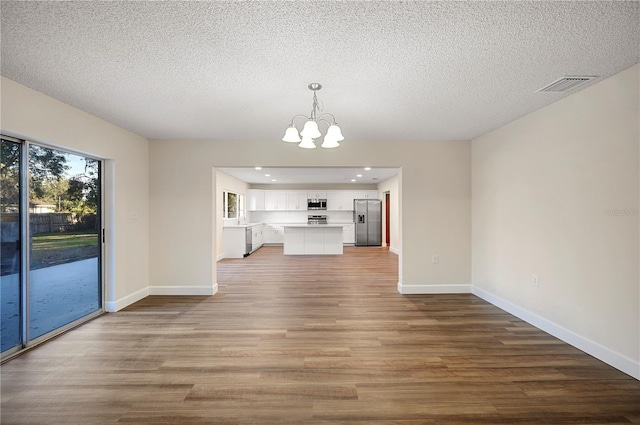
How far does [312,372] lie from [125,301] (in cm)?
297

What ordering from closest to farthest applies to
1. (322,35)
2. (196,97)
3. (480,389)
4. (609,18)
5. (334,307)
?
(609,18) → (322,35) → (480,389) → (196,97) → (334,307)

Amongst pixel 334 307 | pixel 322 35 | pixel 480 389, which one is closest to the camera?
pixel 322 35

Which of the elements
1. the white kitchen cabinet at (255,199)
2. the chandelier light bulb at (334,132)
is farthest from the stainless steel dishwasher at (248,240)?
the chandelier light bulb at (334,132)

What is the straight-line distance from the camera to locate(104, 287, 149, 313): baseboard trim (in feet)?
12.0

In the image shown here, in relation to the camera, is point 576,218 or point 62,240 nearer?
point 576,218

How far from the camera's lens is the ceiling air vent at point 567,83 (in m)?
2.35

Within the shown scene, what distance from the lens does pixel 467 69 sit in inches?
87.6

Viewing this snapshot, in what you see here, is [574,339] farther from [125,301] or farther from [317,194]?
[317,194]

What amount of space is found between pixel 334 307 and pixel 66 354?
9.07 feet

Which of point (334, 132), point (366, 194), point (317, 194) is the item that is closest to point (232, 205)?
point (317, 194)

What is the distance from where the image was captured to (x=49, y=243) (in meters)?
2.94

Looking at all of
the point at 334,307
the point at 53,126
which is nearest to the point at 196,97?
the point at 53,126

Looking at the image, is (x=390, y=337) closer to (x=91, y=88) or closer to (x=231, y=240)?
(x=91, y=88)

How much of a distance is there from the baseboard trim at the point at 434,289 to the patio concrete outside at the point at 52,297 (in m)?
4.21
